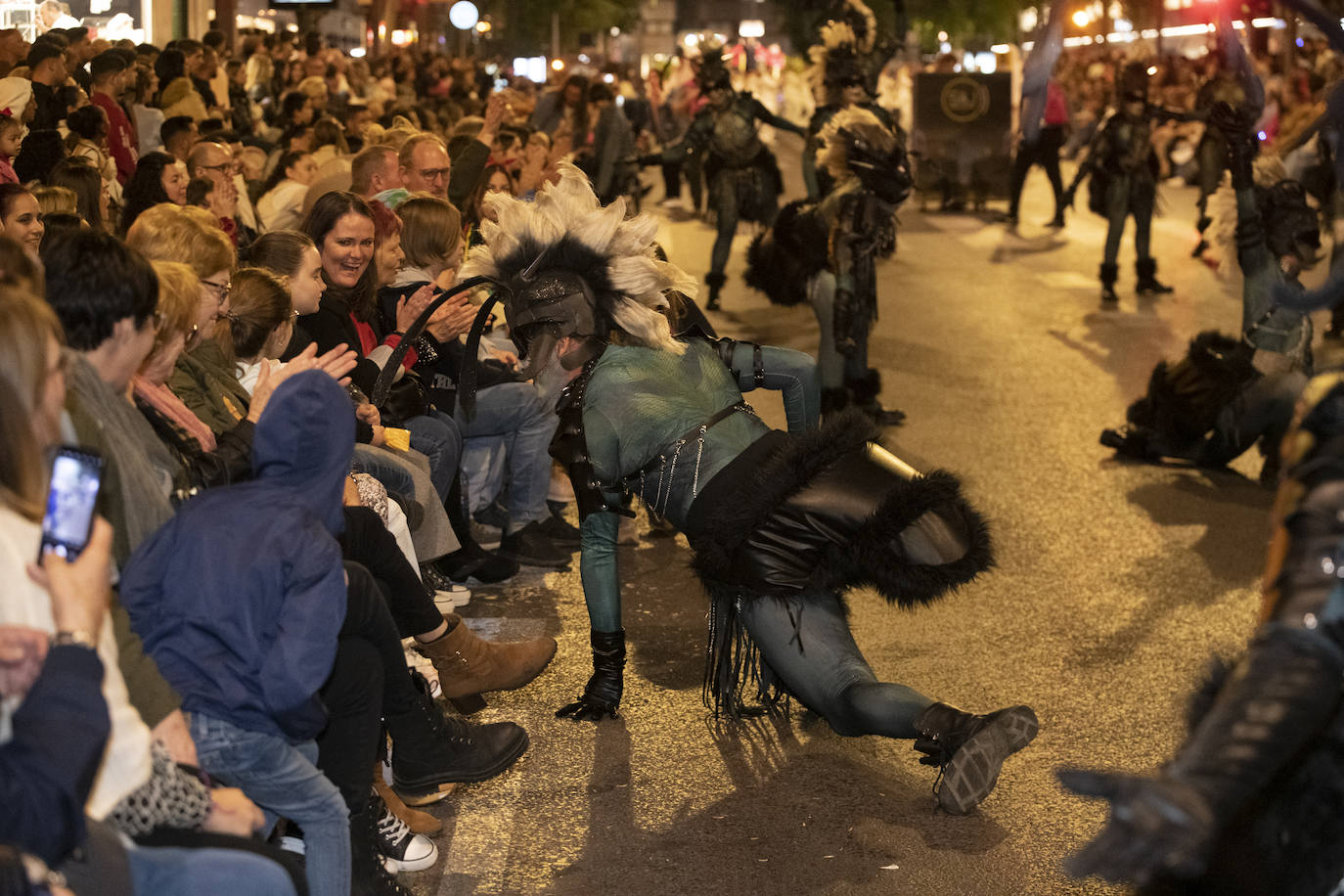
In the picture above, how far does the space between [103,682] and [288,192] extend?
23.0 ft

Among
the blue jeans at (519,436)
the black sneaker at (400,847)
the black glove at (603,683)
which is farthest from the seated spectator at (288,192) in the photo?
the black sneaker at (400,847)

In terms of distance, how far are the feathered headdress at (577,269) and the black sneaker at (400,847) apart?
147 cm

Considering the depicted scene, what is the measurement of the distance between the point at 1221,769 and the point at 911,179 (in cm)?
668

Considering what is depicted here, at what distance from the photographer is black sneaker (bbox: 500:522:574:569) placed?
259 inches

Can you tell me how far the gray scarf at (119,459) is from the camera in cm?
310

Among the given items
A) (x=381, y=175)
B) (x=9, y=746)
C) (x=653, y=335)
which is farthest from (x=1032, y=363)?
(x=9, y=746)

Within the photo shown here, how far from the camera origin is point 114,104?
34.9ft

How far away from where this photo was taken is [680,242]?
17.9 meters

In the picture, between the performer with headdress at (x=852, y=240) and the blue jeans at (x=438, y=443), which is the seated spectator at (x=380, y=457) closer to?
the blue jeans at (x=438, y=443)

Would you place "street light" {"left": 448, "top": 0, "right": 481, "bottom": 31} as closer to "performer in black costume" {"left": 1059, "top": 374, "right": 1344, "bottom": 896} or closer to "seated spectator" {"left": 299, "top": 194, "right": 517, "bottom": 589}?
"seated spectator" {"left": 299, "top": 194, "right": 517, "bottom": 589}

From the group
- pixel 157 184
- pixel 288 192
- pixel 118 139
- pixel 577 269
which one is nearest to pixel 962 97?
pixel 118 139

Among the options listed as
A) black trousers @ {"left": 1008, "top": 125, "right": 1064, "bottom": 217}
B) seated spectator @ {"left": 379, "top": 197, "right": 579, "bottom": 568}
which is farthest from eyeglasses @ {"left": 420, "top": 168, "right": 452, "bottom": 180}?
black trousers @ {"left": 1008, "top": 125, "right": 1064, "bottom": 217}

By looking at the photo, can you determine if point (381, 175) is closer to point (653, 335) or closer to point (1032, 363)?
point (653, 335)

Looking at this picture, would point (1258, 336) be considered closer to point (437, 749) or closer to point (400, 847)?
point (437, 749)
